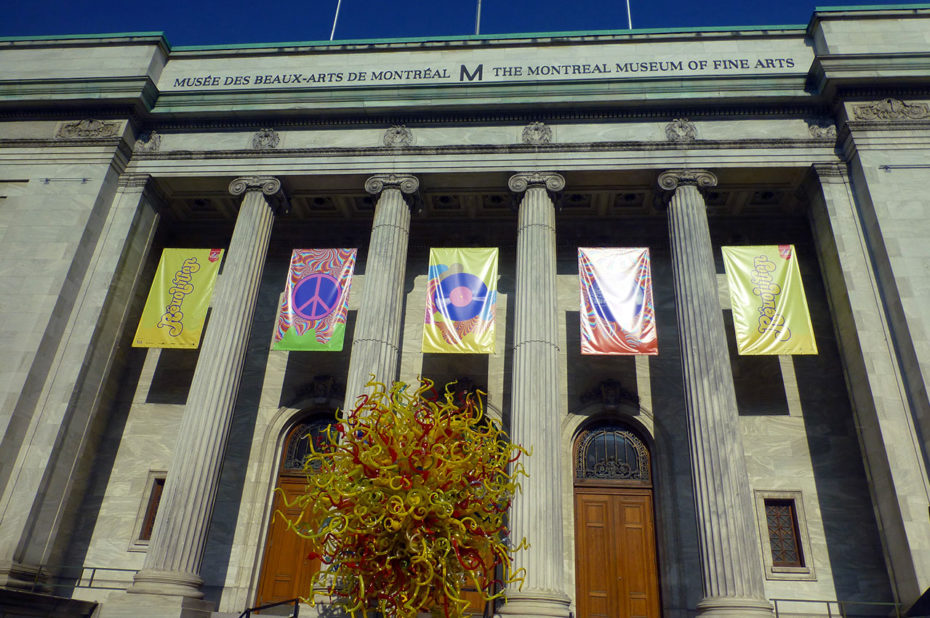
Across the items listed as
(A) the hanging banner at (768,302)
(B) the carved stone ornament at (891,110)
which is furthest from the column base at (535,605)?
(B) the carved stone ornament at (891,110)

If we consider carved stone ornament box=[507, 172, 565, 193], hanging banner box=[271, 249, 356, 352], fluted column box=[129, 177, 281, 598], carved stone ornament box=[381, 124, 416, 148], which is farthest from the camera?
carved stone ornament box=[381, 124, 416, 148]

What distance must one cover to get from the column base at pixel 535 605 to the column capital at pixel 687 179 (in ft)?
31.1

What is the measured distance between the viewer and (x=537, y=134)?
1634cm

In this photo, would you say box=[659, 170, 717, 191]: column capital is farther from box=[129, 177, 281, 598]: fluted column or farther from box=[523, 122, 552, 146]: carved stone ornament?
box=[129, 177, 281, 598]: fluted column

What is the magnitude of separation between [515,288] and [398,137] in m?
4.88

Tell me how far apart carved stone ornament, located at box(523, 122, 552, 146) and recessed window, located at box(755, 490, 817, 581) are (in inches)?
384

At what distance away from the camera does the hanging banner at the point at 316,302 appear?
14844 millimetres

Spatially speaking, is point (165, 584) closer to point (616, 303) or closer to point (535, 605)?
point (535, 605)

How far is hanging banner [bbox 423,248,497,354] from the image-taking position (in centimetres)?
1441

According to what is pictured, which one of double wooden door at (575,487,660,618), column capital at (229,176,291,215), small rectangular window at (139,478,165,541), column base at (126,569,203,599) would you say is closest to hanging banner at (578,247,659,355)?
double wooden door at (575,487,660,618)

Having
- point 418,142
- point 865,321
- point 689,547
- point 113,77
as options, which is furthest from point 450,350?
point 113,77

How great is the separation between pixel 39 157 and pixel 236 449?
914cm

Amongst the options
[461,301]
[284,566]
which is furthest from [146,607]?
[461,301]

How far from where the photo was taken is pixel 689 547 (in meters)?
14.6
